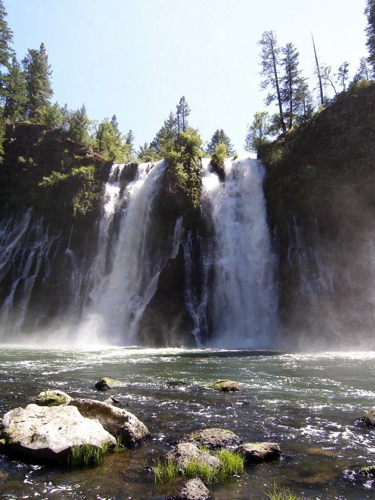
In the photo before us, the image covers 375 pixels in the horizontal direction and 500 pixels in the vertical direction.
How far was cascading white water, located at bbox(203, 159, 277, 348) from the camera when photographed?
2592 centimetres

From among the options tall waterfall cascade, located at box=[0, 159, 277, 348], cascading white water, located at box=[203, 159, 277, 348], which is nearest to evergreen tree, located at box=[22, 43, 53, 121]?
tall waterfall cascade, located at box=[0, 159, 277, 348]

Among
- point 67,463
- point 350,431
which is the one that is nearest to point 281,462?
point 350,431

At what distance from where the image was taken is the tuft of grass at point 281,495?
13.0 feet

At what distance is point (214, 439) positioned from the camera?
18.6 ft

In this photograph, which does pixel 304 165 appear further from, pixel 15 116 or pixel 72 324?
pixel 15 116

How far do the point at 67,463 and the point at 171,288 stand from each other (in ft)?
72.8

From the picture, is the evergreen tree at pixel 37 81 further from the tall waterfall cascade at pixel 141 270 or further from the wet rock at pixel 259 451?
the wet rock at pixel 259 451

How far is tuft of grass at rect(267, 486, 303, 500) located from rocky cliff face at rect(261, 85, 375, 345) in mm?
21695

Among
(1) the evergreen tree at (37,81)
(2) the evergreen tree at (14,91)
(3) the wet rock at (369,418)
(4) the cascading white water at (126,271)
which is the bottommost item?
(3) the wet rock at (369,418)

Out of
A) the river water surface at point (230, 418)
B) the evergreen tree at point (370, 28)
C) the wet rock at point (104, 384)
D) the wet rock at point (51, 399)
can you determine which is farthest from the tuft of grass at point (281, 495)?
the evergreen tree at point (370, 28)

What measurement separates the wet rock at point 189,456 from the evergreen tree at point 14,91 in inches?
1983

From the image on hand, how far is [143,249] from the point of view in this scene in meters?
30.6

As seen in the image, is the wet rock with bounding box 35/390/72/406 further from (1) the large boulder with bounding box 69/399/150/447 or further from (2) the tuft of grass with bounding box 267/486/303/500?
(2) the tuft of grass with bounding box 267/486/303/500

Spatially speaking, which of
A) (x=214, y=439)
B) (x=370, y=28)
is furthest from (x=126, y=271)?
(x=370, y=28)
